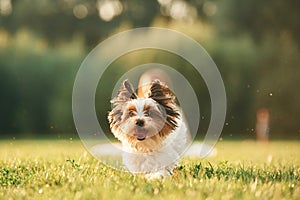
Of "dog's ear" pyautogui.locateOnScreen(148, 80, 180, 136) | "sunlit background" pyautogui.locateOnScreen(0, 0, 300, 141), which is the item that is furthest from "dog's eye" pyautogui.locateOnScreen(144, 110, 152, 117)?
"sunlit background" pyautogui.locateOnScreen(0, 0, 300, 141)

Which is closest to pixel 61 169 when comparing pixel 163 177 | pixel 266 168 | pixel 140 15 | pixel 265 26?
pixel 163 177

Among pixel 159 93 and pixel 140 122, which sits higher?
pixel 159 93

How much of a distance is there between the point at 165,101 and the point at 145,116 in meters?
0.48

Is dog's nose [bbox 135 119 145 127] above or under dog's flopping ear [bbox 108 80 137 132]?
under

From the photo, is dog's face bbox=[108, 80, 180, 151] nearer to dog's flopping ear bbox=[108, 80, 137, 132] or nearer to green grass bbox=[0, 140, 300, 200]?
dog's flopping ear bbox=[108, 80, 137, 132]

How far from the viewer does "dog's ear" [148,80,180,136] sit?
6.32m

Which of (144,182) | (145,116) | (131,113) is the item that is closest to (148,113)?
(145,116)

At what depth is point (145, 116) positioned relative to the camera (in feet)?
19.7

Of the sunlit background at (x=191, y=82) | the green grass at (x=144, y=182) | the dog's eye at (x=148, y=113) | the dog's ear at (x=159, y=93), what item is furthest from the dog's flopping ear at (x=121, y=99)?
the sunlit background at (x=191, y=82)

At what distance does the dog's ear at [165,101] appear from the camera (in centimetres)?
632

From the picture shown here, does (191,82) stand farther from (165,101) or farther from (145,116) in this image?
(145,116)

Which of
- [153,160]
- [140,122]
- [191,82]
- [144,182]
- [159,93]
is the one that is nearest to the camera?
[144,182]

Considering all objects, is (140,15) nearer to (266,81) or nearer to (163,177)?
(266,81)

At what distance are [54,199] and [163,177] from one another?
1.30 metres
